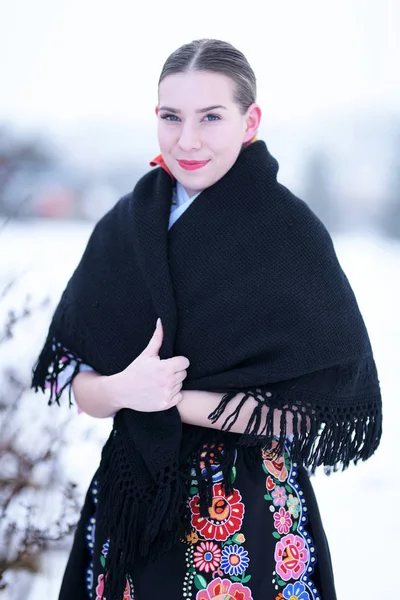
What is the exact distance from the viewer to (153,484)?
45.2 inches

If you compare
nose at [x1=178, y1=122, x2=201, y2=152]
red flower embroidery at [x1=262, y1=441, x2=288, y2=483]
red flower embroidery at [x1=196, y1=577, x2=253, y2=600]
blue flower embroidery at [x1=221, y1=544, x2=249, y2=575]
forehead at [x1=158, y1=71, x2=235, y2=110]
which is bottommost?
red flower embroidery at [x1=196, y1=577, x2=253, y2=600]

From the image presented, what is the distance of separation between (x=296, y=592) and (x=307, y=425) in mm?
300

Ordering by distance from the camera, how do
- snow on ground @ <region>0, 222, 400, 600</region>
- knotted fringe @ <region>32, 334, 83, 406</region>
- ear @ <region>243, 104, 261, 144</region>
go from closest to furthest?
ear @ <region>243, 104, 261, 144</region> < knotted fringe @ <region>32, 334, 83, 406</region> < snow on ground @ <region>0, 222, 400, 600</region>

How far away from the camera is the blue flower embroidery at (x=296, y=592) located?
3.80 feet

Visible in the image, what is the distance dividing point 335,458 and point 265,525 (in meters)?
0.17

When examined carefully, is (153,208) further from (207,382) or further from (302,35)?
(302,35)

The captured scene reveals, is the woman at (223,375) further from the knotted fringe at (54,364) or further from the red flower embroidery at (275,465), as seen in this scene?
the knotted fringe at (54,364)

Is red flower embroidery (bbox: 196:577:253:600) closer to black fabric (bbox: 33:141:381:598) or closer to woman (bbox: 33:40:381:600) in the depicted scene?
woman (bbox: 33:40:381:600)

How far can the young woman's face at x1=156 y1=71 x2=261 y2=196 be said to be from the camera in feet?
3.73

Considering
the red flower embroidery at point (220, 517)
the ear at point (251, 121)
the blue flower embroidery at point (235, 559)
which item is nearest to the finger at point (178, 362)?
the red flower embroidery at point (220, 517)

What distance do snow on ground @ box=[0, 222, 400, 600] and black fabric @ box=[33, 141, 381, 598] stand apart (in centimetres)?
76

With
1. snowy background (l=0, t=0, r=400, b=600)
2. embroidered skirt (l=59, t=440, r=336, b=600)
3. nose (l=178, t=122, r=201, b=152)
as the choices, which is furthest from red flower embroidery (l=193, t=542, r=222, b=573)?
snowy background (l=0, t=0, r=400, b=600)

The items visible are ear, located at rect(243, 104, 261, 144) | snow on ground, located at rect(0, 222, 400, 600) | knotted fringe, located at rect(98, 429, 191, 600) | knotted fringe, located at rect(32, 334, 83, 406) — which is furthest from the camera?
snow on ground, located at rect(0, 222, 400, 600)

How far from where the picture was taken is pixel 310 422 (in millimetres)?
1131
